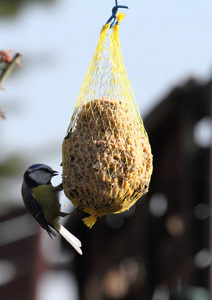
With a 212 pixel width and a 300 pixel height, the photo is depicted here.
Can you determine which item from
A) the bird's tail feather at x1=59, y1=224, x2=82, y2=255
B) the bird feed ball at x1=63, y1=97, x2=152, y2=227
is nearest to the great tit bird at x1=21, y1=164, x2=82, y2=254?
the bird's tail feather at x1=59, y1=224, x2=82, y2=255

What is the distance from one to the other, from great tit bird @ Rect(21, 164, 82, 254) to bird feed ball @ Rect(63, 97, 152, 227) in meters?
0.29

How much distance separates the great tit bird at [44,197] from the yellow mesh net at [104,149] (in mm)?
299

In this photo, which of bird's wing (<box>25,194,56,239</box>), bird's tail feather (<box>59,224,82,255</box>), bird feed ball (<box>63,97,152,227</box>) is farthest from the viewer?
bird's wing (<box>25,194,56,239</box>)

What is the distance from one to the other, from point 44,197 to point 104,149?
0.63m

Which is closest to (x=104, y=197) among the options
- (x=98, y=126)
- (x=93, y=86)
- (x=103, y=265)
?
(x=98, y=126)

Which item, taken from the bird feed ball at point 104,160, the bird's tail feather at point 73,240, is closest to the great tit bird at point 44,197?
the bird's tail feather at point 73,240

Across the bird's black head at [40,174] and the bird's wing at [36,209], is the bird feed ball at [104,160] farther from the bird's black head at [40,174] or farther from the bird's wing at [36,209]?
the bird's wing at [36,209]

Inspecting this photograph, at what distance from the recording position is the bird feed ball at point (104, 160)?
4203mm

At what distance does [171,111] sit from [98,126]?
5011mm

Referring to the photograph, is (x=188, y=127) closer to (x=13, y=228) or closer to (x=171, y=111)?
(x=171, y=111)

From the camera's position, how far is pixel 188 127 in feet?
30.1

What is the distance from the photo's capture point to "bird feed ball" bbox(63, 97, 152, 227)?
4203 mm

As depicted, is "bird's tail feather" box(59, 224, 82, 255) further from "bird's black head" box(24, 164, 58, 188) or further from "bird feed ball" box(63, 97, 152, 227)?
"bird's black head" box(24, 164, 58, 188)

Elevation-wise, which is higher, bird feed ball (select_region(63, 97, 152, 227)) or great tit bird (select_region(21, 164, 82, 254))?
bird feed ball (select_region(63, 97, 152, 227))
